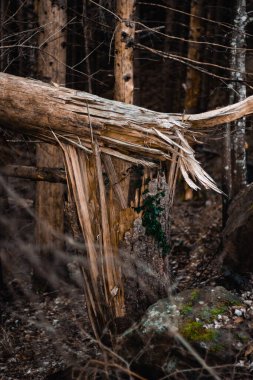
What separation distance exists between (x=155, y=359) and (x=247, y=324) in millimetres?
1068

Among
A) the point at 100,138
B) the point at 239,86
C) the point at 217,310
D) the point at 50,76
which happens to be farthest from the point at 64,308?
the point at 239,86

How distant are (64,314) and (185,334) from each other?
365 centimetres

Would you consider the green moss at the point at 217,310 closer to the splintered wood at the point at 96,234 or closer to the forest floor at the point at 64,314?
the forest floor at the point at 64,314

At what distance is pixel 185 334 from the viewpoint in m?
4.53

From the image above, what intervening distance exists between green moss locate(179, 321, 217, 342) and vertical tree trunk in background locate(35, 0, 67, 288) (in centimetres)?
397

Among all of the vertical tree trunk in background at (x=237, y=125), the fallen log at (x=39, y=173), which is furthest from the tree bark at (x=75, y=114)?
the vertical tree trunk in background at (x=237, y=125)

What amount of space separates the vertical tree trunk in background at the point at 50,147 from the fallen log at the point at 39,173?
1.07 m

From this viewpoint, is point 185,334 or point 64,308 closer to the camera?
point 185,334

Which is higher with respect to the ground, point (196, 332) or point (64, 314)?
point (196, 332)

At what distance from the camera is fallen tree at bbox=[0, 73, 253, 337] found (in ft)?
16.4

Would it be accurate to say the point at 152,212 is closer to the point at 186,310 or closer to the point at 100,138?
the point at 100,138

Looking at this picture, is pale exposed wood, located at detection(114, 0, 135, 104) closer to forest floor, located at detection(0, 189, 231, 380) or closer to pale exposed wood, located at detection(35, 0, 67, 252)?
pale exposed wood, located at detection(35, 0, 67, 252)

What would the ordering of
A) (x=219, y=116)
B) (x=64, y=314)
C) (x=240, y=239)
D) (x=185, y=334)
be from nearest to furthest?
1. (x=185, y=334)
2. (x=219, y=116)
3. (x=240, y=239)
4. (x=64, y=314)

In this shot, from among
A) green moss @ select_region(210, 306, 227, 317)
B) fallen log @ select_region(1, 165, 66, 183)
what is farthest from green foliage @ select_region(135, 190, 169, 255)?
fallen log @ select_region(1, 165, 66, 183)
